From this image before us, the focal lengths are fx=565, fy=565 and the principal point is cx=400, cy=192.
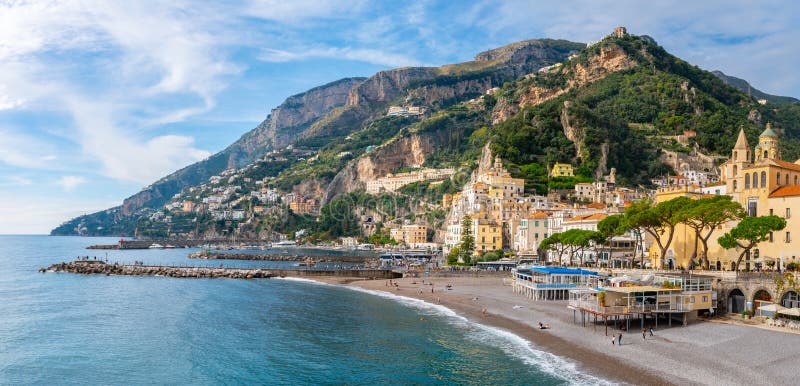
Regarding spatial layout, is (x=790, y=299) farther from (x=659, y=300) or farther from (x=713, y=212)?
(x=713, y=212)

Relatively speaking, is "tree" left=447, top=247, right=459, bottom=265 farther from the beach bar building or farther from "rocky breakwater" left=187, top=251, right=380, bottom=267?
the beach bar building

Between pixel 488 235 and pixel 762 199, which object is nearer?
pixel 762 199

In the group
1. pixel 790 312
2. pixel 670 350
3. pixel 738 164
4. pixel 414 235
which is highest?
pixel 738 164

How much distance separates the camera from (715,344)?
3272 centimetres

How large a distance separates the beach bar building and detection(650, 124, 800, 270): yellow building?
9.48 meters

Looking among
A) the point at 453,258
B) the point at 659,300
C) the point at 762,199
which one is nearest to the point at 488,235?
the point at 453,258

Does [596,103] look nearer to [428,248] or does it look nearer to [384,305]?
[428,248]

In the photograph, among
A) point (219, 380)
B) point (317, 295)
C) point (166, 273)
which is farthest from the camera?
point (166, 273)

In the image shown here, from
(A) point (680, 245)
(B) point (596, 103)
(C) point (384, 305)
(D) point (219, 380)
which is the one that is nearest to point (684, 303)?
(A) point (680, 245)

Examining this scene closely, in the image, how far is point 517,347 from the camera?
118ft

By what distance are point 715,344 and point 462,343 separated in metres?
15.0

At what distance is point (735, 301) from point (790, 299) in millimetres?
4032

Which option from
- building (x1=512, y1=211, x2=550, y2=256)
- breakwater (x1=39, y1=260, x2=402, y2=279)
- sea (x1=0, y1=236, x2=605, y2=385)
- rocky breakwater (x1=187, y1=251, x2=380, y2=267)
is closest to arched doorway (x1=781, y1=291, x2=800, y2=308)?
sea (x1=0, y1=236, x2=605, y2=385)

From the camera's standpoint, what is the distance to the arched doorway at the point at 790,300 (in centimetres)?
3690
